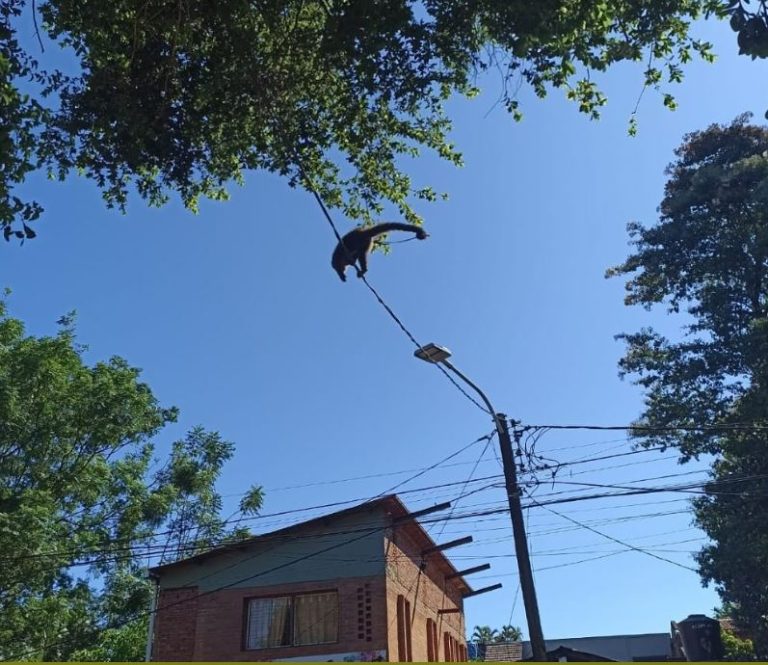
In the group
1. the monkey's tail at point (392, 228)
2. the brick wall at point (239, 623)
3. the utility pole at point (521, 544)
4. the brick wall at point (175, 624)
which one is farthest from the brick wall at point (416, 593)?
the monkey's tail at point (392, 228)

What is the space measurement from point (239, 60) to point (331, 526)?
1340 cm

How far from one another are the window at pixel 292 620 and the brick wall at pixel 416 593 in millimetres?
1436

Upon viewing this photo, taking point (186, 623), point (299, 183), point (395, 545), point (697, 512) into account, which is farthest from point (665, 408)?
point (299, 183)

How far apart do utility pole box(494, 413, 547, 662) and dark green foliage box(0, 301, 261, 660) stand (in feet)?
36.2

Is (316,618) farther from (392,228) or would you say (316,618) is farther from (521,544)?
(392,228)

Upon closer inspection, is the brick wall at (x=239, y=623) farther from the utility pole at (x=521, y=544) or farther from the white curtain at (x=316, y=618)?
the utility pole at (x=521, y=544)

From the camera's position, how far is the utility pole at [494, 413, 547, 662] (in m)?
10.8

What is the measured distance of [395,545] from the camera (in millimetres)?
20062

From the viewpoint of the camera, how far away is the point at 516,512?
38.7ft

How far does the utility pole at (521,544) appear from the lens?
35.3ft

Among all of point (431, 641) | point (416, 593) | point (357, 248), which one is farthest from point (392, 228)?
point (431, 641)

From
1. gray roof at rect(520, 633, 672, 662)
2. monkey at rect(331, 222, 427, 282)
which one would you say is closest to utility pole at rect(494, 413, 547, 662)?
monkey at rect(331, 222, 427, 282)

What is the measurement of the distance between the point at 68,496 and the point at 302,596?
8674mm

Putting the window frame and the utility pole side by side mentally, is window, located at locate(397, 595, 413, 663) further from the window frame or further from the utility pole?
the utility pole
